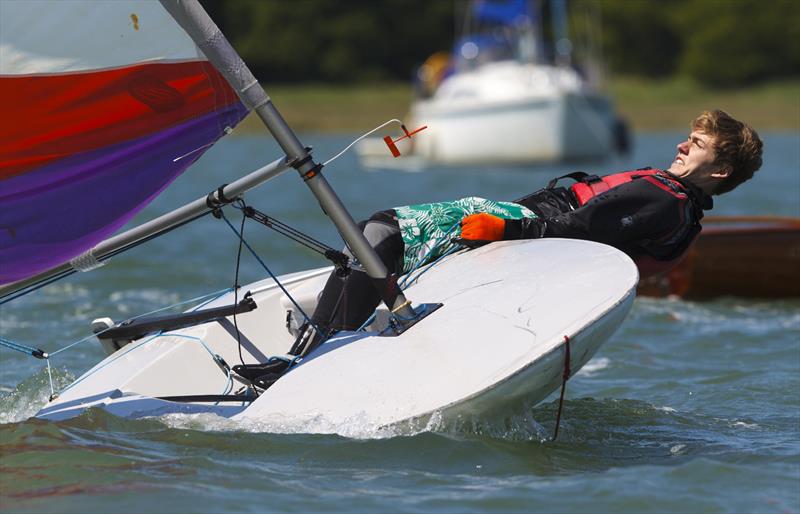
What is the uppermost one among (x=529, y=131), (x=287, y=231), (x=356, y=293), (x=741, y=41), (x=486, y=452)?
(x=287, y=231)

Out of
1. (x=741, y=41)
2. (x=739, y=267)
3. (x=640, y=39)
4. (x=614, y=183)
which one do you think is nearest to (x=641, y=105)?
(x=741, y=41)

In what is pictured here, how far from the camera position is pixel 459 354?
12.0 ft

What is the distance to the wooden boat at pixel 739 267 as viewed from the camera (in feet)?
24.0

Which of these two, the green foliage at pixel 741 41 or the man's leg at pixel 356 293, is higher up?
the man's leg at pixel 356 293

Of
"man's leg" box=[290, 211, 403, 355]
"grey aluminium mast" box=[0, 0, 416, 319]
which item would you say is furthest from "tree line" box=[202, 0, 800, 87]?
"grey aluminium mast" box=[0, 0, 416, 319]

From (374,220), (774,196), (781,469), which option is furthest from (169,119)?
(774,196)

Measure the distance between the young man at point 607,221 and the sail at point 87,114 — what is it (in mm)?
634

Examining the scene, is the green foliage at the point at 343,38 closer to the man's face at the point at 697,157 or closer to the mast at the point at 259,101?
the man's face at the point at 697,157

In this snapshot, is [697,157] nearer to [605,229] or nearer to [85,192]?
[605,229]

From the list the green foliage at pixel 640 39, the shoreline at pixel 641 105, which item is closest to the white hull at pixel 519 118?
the shoreline at pixel 641 105

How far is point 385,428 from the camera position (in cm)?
360

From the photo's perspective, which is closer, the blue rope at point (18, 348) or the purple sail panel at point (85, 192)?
the purple sail panel at point (85, 192)

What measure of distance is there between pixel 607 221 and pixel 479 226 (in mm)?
402

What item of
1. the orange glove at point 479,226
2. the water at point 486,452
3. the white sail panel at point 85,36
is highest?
the white sail panel at point 85,36
